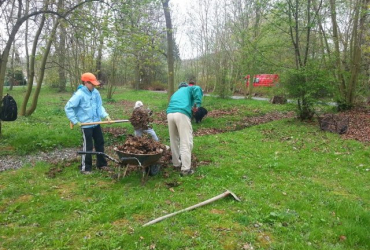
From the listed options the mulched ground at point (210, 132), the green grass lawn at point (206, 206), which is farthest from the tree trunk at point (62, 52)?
the green grass lawn at point (206, 206)

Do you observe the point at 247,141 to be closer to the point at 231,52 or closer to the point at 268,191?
the point at 268,191

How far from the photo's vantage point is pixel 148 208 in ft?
13.9

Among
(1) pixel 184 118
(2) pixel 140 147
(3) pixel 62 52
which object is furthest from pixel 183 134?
(3) pixel 62 52

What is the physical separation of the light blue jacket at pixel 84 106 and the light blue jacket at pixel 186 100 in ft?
5.30

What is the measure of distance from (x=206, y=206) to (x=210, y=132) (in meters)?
5.85

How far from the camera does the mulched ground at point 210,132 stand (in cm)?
649

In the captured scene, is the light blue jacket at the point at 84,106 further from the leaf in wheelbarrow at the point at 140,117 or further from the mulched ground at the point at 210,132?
the mulched ground at the point at 210,132

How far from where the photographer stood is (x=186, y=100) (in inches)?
222

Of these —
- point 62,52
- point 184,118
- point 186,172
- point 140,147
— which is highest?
point 62,52

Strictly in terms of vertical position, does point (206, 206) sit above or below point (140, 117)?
below

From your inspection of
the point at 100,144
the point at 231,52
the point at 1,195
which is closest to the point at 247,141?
the point at 100,144

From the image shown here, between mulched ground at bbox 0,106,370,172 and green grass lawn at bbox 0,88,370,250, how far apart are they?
40cm

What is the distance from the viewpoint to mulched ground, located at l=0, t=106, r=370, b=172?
21.3 feet

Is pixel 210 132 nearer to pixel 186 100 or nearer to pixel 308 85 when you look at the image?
pixel 308 85
